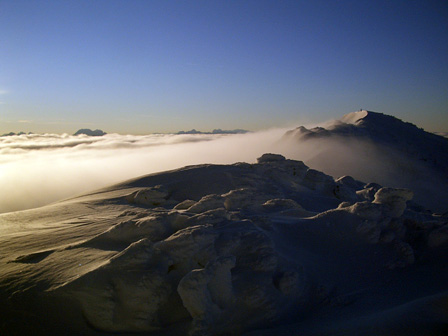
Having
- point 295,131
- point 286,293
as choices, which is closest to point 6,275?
point 286,293

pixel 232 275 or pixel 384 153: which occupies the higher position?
pixel 384 153

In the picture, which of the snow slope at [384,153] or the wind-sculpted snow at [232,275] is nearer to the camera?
the wind-sculpted snow at [232,275]

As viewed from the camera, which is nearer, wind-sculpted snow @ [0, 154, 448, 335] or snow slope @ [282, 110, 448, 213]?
wind-sculpted snow @ [0, 154, 448, 335]

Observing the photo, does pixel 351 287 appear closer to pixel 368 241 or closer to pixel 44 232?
pixel 368 241

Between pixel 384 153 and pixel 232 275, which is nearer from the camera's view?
pixel 232 275
